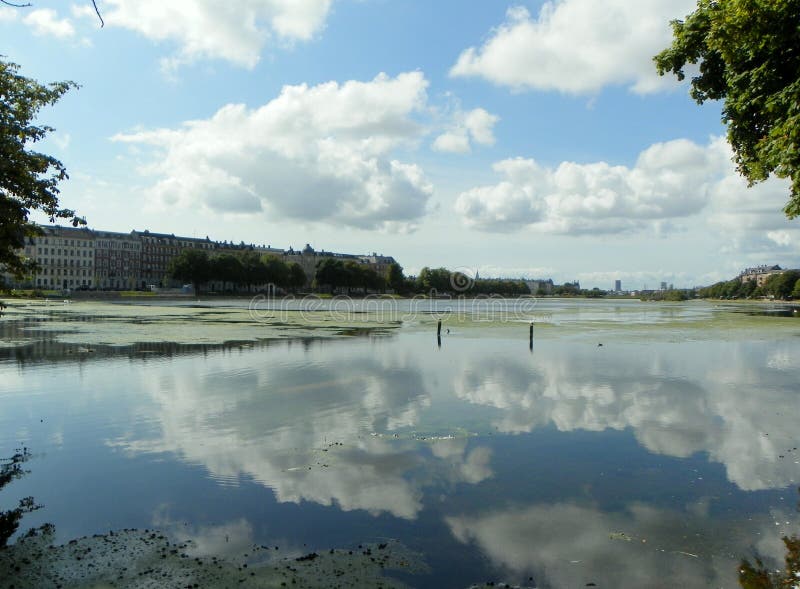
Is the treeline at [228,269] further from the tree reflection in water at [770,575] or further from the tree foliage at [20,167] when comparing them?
the tree reflection in water at [770,575]

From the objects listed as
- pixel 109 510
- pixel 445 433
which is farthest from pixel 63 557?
pixel 445 433

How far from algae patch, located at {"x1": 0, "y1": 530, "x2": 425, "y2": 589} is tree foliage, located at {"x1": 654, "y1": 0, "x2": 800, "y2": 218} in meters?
10.5

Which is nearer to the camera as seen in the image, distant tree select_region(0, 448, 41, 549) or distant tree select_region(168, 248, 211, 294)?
distant tree select_region(0, 448, 41, 549)

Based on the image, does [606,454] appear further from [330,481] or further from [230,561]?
[230,561]

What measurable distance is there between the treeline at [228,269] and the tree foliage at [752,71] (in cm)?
15828

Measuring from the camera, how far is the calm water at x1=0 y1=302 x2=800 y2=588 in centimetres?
1048

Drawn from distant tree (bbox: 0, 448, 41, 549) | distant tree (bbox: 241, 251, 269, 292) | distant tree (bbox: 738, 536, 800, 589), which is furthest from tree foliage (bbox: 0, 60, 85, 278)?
distant tree (bbox: 241, 251, 269, 292)

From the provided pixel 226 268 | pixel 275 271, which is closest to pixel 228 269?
pixel 226 268

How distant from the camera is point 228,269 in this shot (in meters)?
169

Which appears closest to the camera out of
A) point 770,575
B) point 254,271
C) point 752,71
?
point 770,575

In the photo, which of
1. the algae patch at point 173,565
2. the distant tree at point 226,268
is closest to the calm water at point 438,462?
the algae patch at point 173,565

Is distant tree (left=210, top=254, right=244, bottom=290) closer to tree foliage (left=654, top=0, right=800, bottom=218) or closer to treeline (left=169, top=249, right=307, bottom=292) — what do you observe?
treeline (left=169, top=249, right=307, bottom=292)

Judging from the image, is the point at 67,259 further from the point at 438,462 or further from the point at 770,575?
the point at 770,575

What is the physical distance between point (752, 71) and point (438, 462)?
40.0ft
